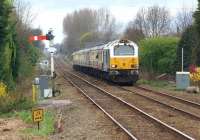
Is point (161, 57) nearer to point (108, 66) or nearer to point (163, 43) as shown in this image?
point (163, 43)

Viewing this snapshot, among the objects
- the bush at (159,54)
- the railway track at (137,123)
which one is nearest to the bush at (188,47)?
the bush at (159,54)

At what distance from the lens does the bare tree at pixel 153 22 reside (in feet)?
250

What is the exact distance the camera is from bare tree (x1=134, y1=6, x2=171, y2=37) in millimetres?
76312

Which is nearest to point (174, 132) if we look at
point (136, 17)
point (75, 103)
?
point (75, 103)

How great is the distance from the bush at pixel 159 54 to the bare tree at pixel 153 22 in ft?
92.8

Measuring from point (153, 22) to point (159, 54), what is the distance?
111 ft

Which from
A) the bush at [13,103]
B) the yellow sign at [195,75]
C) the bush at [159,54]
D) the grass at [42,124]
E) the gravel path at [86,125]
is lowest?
the gravel path at [86,125]

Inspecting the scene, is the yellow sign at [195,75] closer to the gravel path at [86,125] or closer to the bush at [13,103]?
the gravel path at [86,125]

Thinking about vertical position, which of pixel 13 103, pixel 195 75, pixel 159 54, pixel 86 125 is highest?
pixel 159 54

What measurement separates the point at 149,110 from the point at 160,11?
63.6 metres

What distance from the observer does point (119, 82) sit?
1538 inches

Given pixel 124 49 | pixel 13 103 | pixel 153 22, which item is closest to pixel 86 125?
pixel 13 103

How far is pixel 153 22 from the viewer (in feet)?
256

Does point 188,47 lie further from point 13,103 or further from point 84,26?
point 84,26
